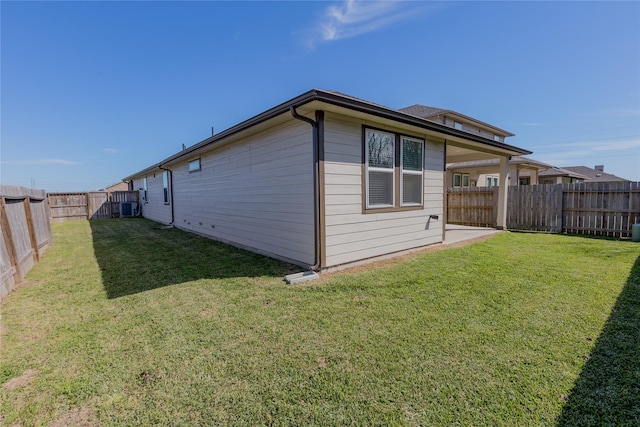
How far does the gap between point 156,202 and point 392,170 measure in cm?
1384

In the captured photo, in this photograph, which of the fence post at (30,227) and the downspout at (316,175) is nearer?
the downspout at (316,175)

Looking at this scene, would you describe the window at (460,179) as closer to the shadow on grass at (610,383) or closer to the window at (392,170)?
the window at (392,170)

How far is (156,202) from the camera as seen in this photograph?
579 inches

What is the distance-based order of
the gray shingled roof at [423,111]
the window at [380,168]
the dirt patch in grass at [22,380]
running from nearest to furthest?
the dirt patch in grass at [22,380] < the window at [380,168] < the gray shingled roof at [423,111]

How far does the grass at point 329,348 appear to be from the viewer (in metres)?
1.77

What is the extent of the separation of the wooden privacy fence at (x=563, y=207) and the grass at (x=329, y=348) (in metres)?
5.09

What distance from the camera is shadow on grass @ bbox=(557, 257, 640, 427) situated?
1.65m

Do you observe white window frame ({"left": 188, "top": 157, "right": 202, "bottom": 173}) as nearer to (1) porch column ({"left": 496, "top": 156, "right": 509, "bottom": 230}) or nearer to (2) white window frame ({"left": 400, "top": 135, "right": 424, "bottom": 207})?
(2) white window frame ({"left": 400, "top": 135, "right": 424, "bottom": 207})

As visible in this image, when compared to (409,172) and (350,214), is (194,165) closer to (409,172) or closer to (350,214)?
(350,214)

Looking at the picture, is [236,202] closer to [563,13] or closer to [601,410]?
[601,410]

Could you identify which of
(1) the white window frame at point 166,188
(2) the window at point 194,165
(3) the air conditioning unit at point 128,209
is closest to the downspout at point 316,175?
(2) the window at point 194,165

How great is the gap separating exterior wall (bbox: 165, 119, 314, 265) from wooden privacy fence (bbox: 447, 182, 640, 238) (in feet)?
28.1

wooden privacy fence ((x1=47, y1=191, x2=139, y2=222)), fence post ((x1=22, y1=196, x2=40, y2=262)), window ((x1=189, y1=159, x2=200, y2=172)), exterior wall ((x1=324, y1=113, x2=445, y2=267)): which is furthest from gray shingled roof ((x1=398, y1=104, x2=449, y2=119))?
wooden privacy fence ((x1=47, y1=191, x2=139, y2=222))

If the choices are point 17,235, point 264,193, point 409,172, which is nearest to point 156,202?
point 17,235
